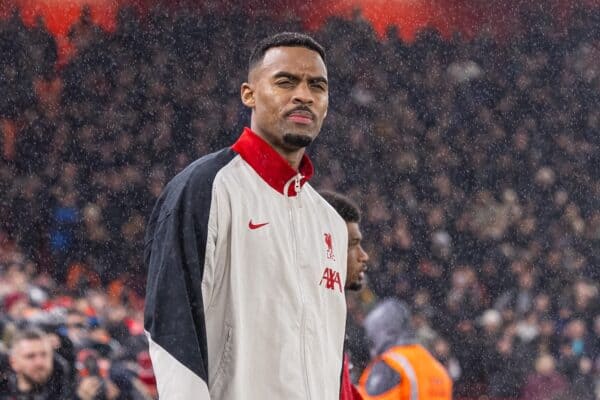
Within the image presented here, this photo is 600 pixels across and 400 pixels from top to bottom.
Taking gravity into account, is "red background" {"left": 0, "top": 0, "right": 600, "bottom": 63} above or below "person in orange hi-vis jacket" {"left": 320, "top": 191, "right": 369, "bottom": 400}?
above

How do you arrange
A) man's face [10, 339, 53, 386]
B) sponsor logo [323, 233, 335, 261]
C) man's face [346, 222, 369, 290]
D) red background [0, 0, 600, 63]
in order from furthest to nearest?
red background [0, 0, 600, 63] → man's face [10, 339, 53, 386] → man's face [346, 222, 369, 290] → sponsor logo [323, 233, 335, 261]

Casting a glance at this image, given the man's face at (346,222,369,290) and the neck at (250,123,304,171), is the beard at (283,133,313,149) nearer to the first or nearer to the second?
the neck at (250,123,304,171)

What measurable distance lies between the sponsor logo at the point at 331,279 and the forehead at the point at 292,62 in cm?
39

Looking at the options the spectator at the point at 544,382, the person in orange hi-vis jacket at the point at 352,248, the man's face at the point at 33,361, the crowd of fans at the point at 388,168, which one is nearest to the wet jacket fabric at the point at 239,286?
the person in orange hi-vis jacket at the point at 352,248

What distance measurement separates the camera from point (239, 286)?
1.89 meters

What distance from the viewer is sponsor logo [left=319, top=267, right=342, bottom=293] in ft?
6.83

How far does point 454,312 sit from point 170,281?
28.4 feet

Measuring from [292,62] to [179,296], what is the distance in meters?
0.52

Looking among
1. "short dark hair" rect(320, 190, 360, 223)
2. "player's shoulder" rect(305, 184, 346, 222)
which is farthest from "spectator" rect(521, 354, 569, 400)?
"player's shoulder" rect(305, 184, 346, 222)

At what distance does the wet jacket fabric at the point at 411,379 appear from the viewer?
387 cm

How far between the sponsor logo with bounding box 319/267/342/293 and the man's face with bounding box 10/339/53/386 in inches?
171

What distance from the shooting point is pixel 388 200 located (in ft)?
37.0

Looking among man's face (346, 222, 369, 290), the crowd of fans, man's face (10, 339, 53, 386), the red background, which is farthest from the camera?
the red background

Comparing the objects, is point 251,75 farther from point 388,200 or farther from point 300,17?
point 300,17
